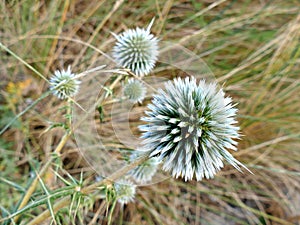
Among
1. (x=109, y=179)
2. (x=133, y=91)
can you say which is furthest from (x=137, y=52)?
(x=109, y=179)

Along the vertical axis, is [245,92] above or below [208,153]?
above

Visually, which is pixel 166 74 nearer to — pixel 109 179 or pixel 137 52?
pixel 137 52

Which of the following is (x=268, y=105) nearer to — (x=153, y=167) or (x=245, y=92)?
(x=245, y=92)

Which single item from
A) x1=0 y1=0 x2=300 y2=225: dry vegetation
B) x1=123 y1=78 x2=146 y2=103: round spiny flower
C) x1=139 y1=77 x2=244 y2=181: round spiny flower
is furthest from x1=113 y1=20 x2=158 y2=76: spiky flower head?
x1=0 y1=0 x2=300 y2=225: dry vegetation

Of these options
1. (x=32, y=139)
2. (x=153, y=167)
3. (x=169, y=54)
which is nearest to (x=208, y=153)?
(x=153, y=167)

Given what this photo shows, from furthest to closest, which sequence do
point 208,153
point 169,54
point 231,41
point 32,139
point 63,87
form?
1. point 231,41
2. point 32,139
3. point 169,54
4. point 63,87
5. point 208,153

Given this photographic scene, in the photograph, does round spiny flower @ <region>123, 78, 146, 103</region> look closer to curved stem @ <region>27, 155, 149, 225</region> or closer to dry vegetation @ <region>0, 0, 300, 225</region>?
curved stem @ <region>27, 155, 149, 225</region>

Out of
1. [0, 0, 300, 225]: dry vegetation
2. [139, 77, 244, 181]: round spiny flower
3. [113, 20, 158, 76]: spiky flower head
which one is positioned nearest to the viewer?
[139, 77, 244, 181]: round spiny flower
